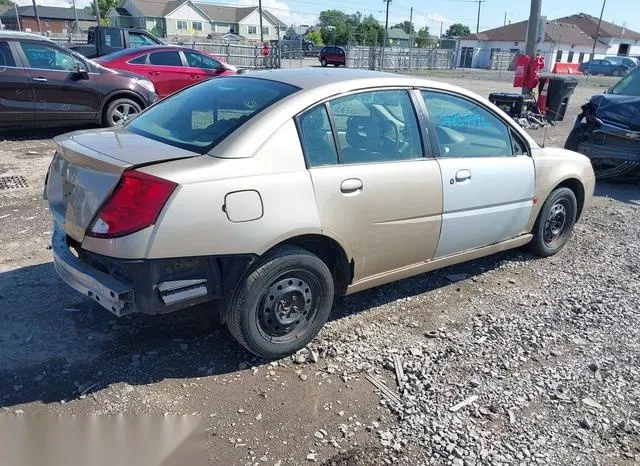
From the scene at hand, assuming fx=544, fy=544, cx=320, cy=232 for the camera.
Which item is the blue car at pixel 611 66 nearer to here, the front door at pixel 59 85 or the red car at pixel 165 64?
the red car at pixel 165 64

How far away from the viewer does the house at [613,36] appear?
76250 mm

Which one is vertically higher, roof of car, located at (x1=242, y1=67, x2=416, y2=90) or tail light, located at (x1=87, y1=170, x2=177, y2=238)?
roof of car, located at (x1=242, y1=67, x2=416, y2=90)

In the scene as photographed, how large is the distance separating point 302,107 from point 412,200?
1.02 metres

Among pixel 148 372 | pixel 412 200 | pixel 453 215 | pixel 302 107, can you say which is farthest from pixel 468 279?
pixel 148 372

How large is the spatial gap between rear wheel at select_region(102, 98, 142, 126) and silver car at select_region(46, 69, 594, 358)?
659 centimetres

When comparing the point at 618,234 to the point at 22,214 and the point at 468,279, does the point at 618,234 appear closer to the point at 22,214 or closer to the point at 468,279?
the point at 468,279

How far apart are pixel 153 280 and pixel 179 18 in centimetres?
8663

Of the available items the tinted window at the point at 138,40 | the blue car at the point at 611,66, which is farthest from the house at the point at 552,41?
the tinted window at the point at 138,40

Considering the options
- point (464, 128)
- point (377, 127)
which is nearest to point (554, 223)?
point (464, 128)

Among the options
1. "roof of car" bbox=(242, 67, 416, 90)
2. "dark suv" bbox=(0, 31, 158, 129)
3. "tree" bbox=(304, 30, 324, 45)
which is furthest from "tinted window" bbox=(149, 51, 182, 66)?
"tree" bbox=(304, 30, 324, 45)

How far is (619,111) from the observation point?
26.7 ft

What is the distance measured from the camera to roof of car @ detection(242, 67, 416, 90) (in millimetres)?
3584

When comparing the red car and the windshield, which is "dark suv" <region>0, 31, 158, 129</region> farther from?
the windshield

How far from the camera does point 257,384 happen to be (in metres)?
3.20
